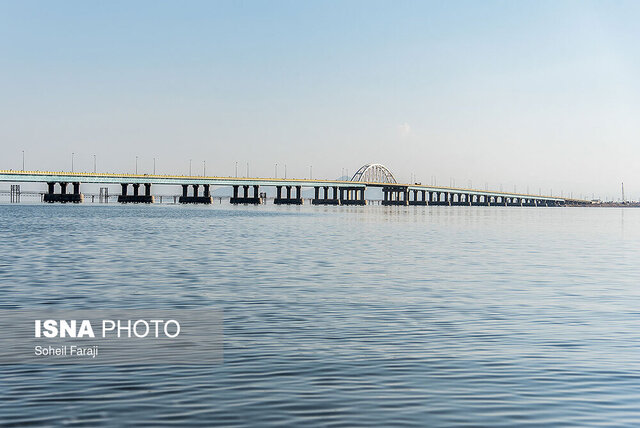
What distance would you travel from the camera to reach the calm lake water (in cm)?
1190

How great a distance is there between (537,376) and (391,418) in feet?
14.8

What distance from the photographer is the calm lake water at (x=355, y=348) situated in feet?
39.0

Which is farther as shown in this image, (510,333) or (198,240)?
(198,240)

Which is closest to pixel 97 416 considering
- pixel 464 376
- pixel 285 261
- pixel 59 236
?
pixel 464 376

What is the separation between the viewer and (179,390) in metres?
13.0

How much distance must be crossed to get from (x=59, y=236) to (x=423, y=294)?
151 feet

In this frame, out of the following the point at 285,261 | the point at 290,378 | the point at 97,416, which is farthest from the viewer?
the point at 285,261

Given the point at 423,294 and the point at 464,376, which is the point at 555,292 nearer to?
the point at 423,294

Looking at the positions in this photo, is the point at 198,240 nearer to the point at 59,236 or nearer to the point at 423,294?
the point at 59,236

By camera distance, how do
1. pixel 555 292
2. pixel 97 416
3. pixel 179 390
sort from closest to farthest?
1. pixel 97 416
2. pixel 179 390
3. pixel 555 292

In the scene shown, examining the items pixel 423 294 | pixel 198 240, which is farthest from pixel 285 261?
pixel 198 240

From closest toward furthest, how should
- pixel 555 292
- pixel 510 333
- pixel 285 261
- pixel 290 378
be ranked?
pixel 290 378 < pixel 510 333 < pixel 555 292 < pixel 285 261

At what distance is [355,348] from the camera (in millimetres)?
17047

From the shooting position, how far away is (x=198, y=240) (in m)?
62.3
